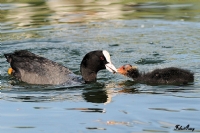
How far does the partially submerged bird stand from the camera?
1057cm

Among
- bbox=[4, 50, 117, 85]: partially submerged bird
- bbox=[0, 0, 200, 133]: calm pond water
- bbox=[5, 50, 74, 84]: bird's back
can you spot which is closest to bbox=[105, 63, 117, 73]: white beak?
bbox=[4, 50, 117, 85]: partially submerged bird

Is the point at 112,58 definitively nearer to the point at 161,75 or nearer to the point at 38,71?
the point at 38,71

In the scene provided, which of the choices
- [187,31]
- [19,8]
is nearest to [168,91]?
[187,31]

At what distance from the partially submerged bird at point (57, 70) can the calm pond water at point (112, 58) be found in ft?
0.86

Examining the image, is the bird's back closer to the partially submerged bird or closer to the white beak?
the partially submerged bird

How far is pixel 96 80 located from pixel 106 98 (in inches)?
61.9

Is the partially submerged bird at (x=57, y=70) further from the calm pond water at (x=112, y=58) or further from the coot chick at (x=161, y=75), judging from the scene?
the coot chick at (x=161, y=75)

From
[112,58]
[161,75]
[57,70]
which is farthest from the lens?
[112,58]

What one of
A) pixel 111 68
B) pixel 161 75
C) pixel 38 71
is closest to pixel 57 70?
pixel 38 71

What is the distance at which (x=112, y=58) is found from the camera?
40.4 feet

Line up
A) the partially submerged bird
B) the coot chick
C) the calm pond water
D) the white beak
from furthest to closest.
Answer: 1. the partially submerged bird
2. the white beak
3. the coot chick
4. the calm pond water

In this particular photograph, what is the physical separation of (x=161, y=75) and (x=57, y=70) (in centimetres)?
180

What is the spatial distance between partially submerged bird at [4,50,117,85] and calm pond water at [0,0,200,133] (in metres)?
0.26

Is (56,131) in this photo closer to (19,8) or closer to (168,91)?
(168,91)
